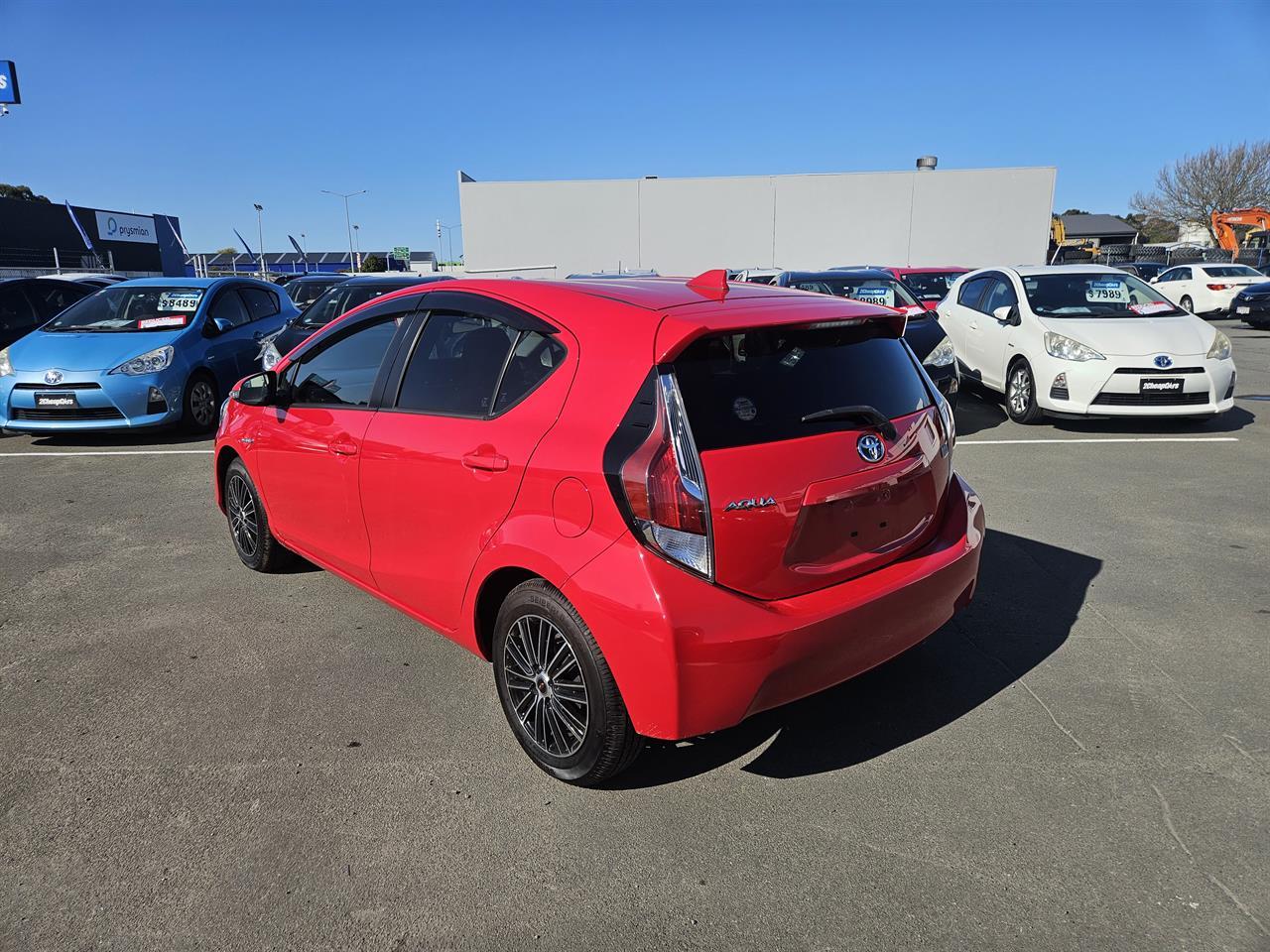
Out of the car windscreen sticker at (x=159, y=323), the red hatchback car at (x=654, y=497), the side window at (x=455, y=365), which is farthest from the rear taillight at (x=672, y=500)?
the car windscreen sticker at (x=159, y=323)

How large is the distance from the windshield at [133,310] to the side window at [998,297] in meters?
9.08

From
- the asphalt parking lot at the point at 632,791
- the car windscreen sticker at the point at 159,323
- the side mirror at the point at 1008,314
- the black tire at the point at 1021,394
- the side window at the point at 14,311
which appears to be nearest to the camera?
the asphalt parking lot at the point at 632,791

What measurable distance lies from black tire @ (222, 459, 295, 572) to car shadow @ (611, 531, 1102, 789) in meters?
2.69

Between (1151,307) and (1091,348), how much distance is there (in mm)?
1330

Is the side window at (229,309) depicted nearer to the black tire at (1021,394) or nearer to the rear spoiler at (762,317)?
the rear spoiler at (762,317)

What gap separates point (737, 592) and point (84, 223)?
63.4 meters

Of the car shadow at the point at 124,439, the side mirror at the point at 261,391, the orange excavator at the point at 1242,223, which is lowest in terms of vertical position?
the car shadow at the point at 124,439

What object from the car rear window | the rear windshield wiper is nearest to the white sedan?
the car rear window

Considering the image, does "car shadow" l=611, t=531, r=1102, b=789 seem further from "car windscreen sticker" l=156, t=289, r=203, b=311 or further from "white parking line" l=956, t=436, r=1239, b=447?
"car windscreen sticker" l=156, t=289, r=203, b=311

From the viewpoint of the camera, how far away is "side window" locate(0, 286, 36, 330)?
36.8 feet

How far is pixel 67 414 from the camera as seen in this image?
826 centimetres

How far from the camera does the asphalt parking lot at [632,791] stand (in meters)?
2.30

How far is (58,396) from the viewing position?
820 centimetres

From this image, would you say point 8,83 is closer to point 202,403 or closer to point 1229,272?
point 202,403
